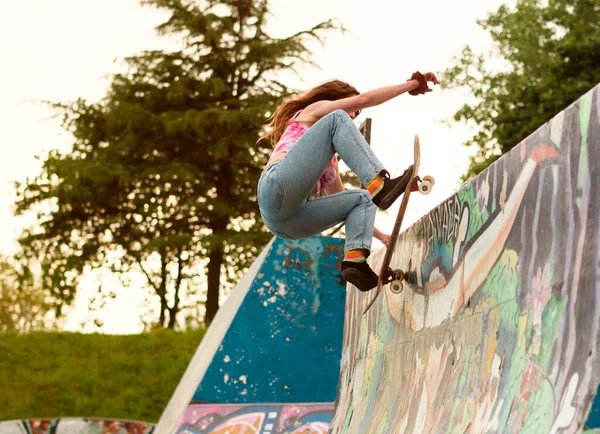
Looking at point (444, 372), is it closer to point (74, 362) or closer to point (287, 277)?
point (287, 277)

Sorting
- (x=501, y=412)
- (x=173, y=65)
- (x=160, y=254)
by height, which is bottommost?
(x=501, y=412)

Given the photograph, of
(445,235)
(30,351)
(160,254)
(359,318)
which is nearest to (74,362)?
(30,351)

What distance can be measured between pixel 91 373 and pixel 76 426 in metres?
4.13

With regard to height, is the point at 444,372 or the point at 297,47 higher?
the point at 297,47

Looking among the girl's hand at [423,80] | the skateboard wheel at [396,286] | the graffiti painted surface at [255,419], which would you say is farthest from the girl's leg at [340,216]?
the graffiti painted surface at [255,419]

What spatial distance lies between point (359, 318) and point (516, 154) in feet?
13.3

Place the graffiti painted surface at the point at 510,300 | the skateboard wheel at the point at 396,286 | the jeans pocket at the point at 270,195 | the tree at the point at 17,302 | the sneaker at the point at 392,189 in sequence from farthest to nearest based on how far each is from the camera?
the tree at the point at 17,302, the skateboard wheel at the point at 396,286, the jeans pocket at the point at 270,195, the sneaker at the point at 392,189, the graffiti painted surface at the point at 510,300

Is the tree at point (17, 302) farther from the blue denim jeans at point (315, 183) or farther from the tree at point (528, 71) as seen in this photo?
the blue denim jeans at point (315, 183)

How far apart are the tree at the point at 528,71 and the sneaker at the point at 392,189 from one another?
20.2 meters

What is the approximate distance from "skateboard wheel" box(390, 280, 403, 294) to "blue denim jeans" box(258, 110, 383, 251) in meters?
0.93

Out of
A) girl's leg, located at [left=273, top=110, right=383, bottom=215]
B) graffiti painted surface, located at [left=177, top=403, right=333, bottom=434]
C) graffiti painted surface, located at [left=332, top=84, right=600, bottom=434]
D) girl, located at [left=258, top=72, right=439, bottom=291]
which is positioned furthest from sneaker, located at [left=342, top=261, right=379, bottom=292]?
graffiti painted surface, located at [left=177, top=403, right=333, bottom=434]

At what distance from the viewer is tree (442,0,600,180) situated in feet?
81.1

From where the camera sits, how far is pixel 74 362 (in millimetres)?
20562

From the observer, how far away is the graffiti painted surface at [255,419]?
Result: 10.1 metres
